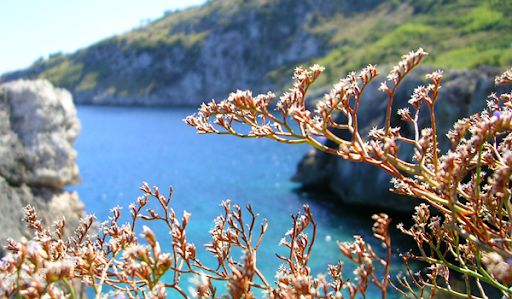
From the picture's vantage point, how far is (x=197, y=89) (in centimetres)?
17300

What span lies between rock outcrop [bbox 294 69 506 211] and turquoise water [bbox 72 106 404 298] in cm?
146

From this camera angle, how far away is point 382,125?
33500 mm

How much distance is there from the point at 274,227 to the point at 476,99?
12832 millimetres

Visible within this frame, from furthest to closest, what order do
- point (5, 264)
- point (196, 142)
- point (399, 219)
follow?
point (196, 142) < point (399, 219) < point (5, 264)

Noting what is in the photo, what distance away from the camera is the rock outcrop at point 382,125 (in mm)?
26500

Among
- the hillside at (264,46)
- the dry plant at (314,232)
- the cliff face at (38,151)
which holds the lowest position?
the hillside at (264,46)

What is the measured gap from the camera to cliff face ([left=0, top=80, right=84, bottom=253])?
645 inches

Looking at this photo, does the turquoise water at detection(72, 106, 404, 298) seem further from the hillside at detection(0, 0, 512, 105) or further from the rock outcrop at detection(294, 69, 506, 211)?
the hillside at detection(0, 0, 512, 105)

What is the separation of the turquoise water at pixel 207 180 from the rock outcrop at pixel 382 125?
4.79 ft

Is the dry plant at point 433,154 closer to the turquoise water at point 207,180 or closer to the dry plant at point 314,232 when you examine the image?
the dry plant at point 314,232

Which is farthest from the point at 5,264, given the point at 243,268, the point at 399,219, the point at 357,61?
the point at 357,61

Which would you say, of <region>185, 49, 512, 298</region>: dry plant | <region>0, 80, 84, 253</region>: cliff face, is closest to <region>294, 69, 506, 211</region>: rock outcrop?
<region>0, 80, 84, 253</region>: cliff face

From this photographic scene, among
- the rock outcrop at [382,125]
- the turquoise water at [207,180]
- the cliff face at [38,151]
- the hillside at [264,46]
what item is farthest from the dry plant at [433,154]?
the hillside at [264,46]

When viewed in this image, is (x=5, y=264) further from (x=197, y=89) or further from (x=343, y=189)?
(x=197, y=89)
